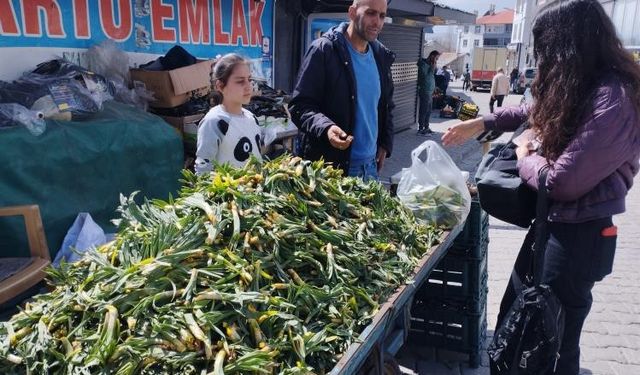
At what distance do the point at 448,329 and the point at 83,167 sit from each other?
9.14 ft

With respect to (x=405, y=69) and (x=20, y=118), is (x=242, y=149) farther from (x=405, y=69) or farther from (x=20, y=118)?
(x=405, y=69)

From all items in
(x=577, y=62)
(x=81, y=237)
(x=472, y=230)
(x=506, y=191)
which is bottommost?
(x=81, y=237)

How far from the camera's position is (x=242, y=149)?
3562 millimetres

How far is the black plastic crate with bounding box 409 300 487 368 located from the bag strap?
0.98 meters

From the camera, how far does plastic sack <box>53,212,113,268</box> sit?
11.6 feet

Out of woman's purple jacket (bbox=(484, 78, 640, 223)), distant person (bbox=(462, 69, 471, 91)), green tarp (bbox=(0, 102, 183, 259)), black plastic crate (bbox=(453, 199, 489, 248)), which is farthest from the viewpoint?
distant person (bbox=(462, 69, 471, 91))

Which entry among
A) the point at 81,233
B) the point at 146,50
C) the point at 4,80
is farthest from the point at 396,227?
the point at 146,50

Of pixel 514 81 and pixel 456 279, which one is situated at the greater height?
pixel 456 279

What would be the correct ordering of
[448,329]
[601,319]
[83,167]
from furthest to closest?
[601,319] → [83,167] → [448,329]

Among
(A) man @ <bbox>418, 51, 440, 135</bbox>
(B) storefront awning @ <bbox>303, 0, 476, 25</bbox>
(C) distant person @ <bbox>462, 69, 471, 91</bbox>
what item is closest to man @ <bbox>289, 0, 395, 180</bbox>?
(B) storefront awning @ <bbox>303, 0, 476, 25</bbox>

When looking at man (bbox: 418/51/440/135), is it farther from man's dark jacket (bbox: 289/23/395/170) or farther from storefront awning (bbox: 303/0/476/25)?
man's dark jacket (bbox: 289/23/395/170)

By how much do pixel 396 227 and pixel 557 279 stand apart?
77 centimetres

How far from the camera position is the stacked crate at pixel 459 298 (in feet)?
10.9

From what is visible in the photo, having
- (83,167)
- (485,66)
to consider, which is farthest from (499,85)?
(485,66)
